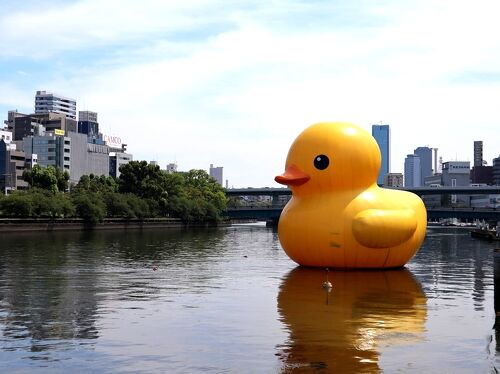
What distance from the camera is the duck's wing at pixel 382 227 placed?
3422 cm

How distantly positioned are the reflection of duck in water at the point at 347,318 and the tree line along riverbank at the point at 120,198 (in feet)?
220

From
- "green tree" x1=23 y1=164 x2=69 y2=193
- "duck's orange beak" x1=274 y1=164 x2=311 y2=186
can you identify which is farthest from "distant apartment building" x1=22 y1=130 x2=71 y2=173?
"duck's orange beak" x1=274 y1=164 x2=311 y2=186

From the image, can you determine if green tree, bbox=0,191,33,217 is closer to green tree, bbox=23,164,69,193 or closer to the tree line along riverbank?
the tree line along riverbank

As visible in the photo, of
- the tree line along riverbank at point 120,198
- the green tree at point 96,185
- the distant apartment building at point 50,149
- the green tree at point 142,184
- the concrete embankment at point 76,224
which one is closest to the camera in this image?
the concrete embankment at point 76,224

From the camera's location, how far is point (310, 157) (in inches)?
1425

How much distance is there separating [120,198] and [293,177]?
8106 cm

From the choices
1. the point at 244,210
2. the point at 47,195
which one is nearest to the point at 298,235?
the point at 47,195

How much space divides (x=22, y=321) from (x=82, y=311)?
2401 mm

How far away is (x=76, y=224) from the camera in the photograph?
10238 centimetres

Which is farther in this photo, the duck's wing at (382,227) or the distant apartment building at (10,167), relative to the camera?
the distant apartment building at (10,167)

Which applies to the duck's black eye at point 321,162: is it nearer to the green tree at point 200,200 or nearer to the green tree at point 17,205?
the green tree at point 17,205

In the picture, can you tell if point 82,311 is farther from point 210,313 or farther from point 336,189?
point 336,189

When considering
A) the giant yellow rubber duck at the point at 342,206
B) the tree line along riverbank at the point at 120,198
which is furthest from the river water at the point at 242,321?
the tree line along riverbank at the point at 120,198

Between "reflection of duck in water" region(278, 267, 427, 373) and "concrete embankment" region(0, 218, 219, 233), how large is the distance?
63312 millimetres
